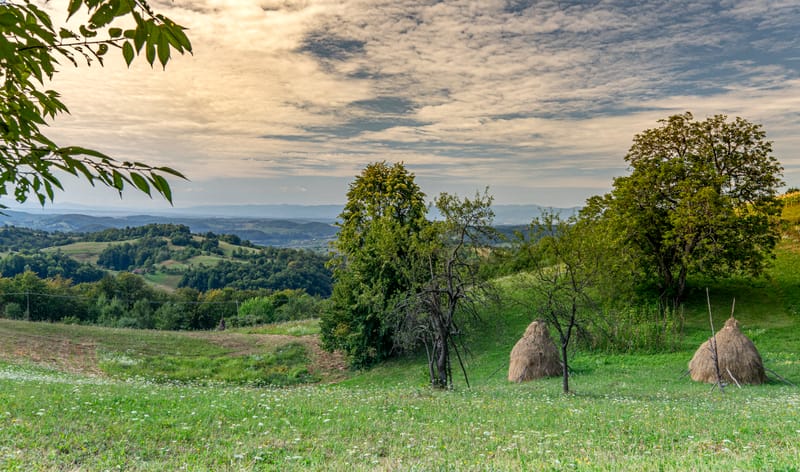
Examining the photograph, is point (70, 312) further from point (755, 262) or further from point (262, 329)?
point (755, 262)

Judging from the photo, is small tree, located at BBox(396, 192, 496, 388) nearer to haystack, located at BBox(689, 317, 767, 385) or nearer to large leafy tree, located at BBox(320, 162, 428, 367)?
large leafy tree, located at BBox(320, 162, 428, 367)

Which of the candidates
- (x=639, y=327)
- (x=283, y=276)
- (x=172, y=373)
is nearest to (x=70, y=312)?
(x=172, y=373)

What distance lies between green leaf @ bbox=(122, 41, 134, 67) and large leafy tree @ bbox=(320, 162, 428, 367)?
82.9ft

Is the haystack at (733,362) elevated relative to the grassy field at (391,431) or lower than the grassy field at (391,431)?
lower

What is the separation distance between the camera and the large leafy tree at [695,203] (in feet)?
99.8

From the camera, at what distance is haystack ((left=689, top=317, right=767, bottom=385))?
20688 mm

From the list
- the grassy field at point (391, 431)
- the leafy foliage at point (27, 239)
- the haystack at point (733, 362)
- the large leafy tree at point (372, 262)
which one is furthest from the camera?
the leafy foliage at point (27, 239)

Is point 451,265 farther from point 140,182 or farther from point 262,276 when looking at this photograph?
point 262,276

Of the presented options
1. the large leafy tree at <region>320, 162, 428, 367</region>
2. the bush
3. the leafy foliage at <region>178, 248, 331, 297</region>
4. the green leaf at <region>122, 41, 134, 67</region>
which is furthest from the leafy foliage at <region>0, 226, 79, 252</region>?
the green leaf at <region>122, 41, 134, 67</region>

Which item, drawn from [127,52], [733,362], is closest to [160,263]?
[733,362]

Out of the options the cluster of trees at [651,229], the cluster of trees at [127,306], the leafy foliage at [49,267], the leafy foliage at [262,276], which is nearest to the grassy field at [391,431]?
the cluster of trees at [651,229]

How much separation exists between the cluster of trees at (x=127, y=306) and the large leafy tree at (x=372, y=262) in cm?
3142

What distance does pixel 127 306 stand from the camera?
73938 millimetres

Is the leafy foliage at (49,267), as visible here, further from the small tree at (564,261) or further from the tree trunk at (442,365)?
the small tree at (564,261)
